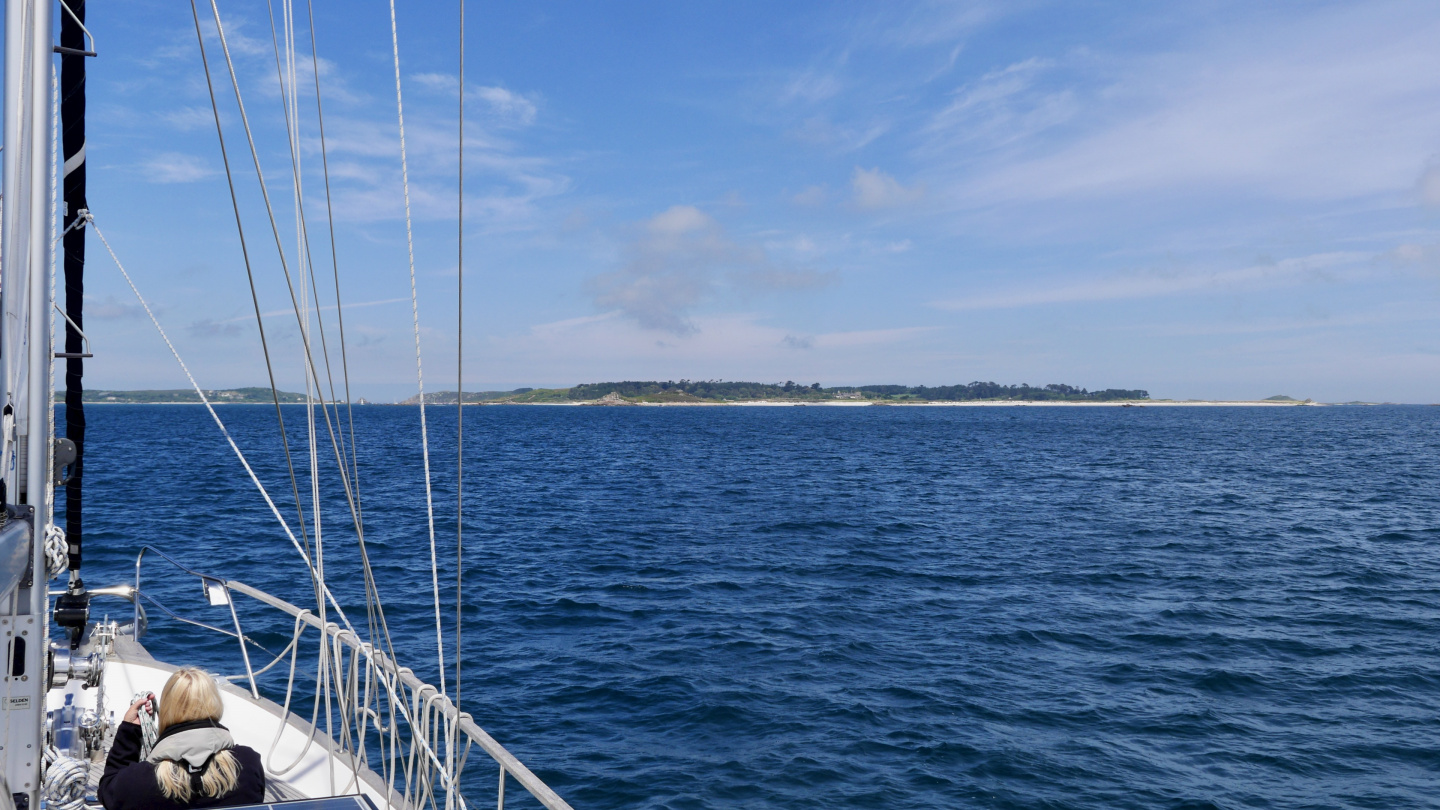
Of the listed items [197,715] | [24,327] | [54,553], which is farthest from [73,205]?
[197,715]

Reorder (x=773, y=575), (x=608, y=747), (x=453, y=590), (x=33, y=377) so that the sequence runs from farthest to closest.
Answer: (x=773, y=575) → (x=453, y=590) → (x=608, y=747) → (x=33, y=377)

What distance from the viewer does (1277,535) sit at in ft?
→ 95.5

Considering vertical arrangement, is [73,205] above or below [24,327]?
above

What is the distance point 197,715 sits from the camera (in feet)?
12.2

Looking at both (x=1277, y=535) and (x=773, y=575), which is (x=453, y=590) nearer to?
(x=773, y=575)

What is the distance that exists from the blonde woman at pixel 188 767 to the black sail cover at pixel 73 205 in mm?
1830

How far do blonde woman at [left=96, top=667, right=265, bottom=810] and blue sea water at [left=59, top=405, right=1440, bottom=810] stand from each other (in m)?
6.59

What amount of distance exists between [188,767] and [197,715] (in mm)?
212

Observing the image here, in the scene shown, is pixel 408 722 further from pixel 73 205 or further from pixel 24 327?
pixel 73 205

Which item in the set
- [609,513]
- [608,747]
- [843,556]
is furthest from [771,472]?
[608,747]

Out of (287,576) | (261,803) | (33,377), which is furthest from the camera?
(287,576)

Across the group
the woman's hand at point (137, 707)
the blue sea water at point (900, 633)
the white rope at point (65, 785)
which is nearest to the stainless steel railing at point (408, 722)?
the woman's hand at point (137, 707)

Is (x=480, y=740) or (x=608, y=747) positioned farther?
(x=608, y=747)

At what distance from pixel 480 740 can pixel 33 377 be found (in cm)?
244
